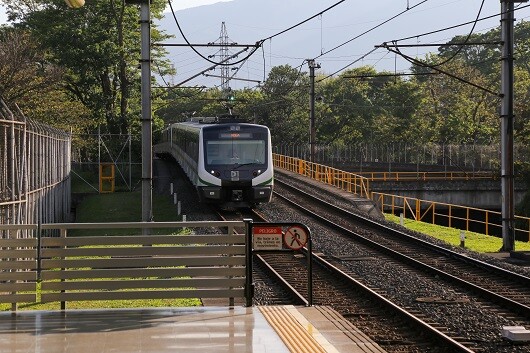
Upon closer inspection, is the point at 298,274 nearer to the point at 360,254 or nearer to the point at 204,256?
the point at 360,254

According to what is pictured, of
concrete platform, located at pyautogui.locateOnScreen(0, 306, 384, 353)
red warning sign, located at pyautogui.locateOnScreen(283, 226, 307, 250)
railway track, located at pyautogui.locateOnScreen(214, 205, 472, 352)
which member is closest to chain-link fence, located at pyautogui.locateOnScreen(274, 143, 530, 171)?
railway track, located at pyautogui.locateOnScreen(214, 205, 472, 352)

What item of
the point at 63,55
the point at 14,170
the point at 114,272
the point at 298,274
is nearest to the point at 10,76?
the point at 63,55

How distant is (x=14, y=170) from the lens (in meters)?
19.3

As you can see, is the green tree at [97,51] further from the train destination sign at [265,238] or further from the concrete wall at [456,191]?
the train destination sign at [265,238]

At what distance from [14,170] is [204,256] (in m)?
9.36

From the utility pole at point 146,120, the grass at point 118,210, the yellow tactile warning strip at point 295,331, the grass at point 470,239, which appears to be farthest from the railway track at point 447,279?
the grass at point 118,210

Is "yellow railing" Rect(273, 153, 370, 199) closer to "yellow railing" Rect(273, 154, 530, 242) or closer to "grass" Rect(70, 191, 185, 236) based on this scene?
"yellow railing" Rect(273, 154, 530, 242)

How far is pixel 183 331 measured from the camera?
381 inches

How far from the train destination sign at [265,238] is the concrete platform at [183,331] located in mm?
766

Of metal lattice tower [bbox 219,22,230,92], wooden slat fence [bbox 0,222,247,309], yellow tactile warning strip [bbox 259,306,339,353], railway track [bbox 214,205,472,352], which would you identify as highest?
metal lattice tower [bbox 219,22,230,92]

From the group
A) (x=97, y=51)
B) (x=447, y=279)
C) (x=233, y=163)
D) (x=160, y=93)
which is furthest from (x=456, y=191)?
(x=447, y=279)

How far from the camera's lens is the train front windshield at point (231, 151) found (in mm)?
30828

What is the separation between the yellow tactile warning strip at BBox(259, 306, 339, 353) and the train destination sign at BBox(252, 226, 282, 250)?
77 cm

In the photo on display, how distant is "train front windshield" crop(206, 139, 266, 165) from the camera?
1214 inches
